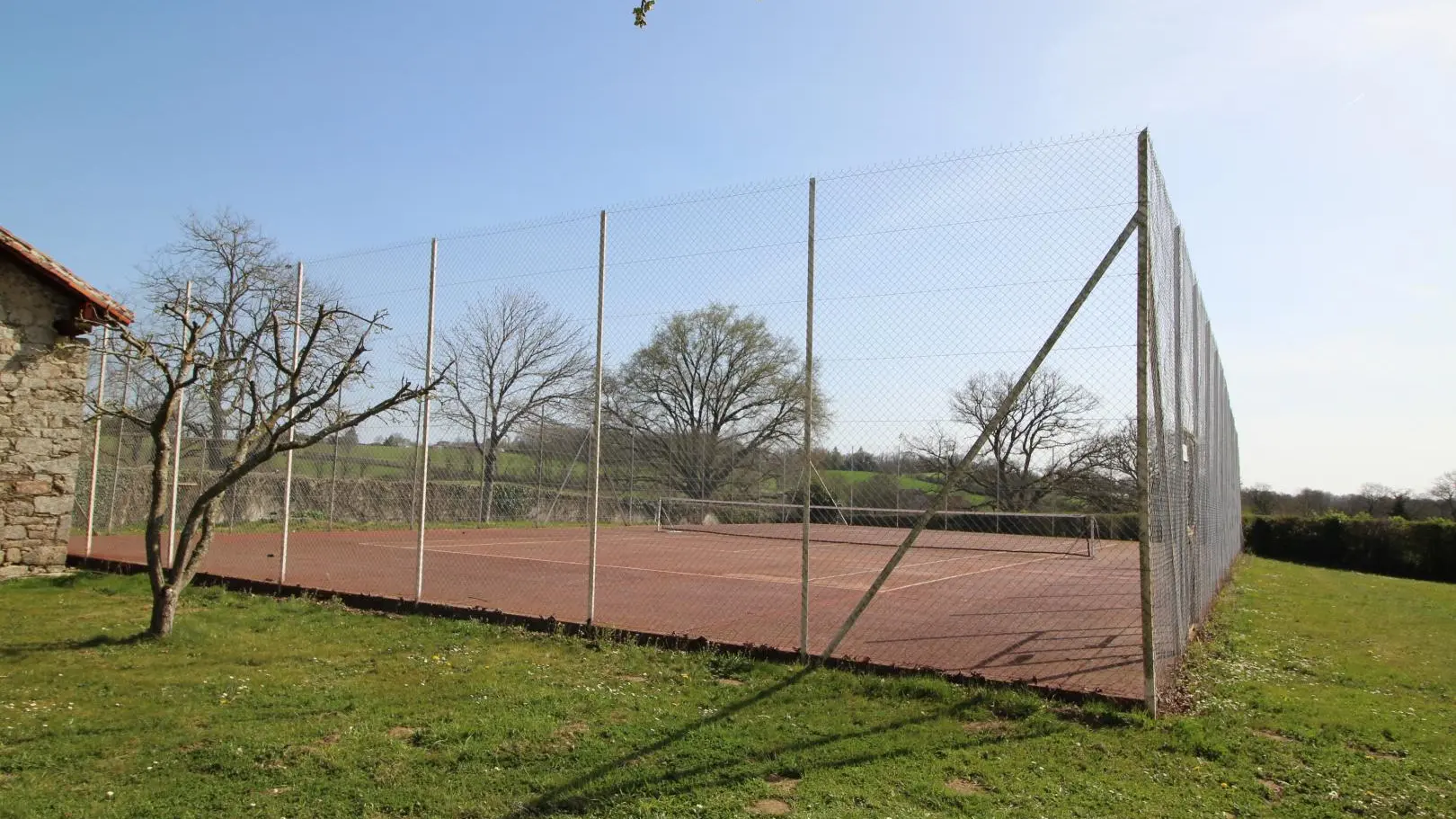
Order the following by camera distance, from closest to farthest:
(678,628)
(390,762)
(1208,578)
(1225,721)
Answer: (390,762), (1225,721), (678,628), (1208,578)

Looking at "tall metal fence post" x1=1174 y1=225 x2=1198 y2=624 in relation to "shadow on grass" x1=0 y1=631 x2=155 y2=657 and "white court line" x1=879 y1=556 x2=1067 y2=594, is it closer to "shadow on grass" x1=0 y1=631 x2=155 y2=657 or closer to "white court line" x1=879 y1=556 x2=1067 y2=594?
"white court line" x1=879 y1=556 x2=1067 y2=594

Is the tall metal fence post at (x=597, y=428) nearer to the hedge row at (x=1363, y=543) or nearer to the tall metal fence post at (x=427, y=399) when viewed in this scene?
the tall metal fence post at (x=427, y=399)

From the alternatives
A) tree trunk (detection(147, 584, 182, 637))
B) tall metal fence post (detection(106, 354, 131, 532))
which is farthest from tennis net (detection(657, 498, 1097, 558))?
tall metal fence post (detection(106, 354, 131, 532))

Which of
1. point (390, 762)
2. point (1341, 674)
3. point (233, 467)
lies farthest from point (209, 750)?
point (1341, 674)

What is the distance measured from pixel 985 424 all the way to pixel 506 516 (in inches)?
367

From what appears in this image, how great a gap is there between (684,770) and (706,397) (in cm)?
463

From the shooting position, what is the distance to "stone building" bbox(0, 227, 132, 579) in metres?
10.3

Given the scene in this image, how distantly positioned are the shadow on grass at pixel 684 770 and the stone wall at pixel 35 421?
9356 millimetres

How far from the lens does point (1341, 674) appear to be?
653 centimetres

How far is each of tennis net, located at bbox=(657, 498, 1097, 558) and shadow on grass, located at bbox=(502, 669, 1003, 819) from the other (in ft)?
5.82

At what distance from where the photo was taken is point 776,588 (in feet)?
36.2

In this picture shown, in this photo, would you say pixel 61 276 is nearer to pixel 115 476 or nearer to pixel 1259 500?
pixel 115 476

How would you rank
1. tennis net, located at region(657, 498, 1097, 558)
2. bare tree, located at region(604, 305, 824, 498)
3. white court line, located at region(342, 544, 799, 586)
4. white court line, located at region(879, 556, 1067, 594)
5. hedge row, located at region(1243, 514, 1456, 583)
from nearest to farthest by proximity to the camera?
tennis net, located at region(657, 498, 1097, 558) → bare tree, located at region(604, 305, 824, 498) → white court line, located at region(879, 556, 1067, 594) → white court line, located at region(342, 544, 799, 586) → hedge row, located at region(1243, 514, 1456, 583)

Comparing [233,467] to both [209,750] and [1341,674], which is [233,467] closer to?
[209,750]
